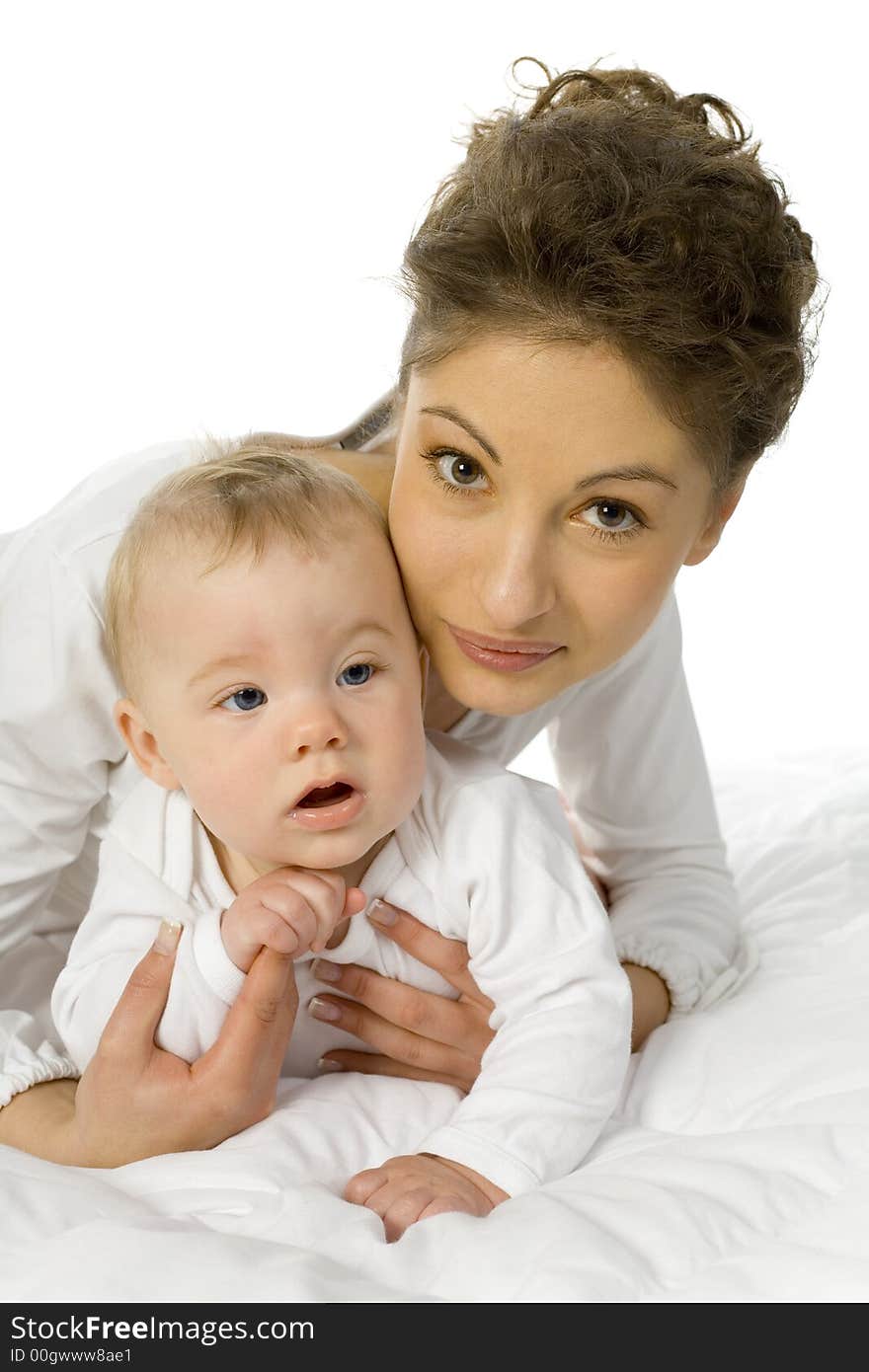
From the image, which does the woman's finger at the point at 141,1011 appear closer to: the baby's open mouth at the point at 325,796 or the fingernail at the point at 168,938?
the fingernail at the point at 168,938

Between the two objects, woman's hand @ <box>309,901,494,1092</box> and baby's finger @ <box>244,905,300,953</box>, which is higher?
baby's finger @ <box>244,905,300,953</box>

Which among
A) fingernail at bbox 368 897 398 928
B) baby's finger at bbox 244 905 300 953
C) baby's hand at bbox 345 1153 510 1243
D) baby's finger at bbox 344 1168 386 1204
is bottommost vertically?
baby's finger at bbox 344 1168 386 1204

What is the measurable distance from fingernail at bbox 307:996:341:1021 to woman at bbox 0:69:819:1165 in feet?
0.07

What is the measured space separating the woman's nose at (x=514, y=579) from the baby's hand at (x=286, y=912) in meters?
0.31

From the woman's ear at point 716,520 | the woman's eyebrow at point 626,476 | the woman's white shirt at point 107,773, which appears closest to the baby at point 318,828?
the woman's white shirt at point 107,773

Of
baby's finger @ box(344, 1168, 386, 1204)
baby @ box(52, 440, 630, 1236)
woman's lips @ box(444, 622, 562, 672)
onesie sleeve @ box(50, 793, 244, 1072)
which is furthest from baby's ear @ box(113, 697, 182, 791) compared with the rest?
baby's finger @ box(344, 1168, 386, 1204)

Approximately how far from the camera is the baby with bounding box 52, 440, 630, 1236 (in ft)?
4.63

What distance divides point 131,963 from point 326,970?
205 mm

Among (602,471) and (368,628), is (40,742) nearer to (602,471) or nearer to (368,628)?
(368,628)

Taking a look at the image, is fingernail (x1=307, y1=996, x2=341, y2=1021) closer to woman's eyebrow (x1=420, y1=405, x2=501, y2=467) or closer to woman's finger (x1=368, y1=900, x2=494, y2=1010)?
woman's finger (x1=368, y1=900, x2=494, y2=1010)

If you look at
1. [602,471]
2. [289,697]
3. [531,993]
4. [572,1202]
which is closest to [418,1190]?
[572,1202]

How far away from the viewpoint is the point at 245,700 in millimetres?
1434

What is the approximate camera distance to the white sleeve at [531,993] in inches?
56.6

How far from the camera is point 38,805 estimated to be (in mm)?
1707
